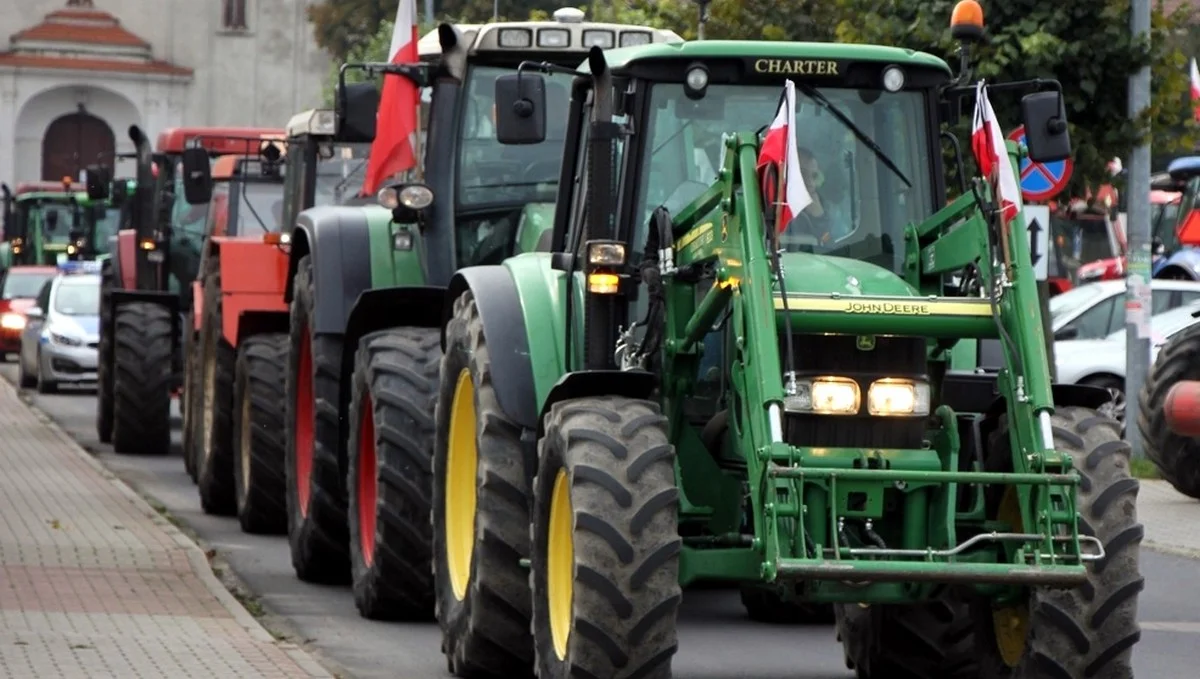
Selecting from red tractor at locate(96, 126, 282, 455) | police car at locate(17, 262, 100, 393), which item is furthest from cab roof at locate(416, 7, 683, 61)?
police car at locate(17, 262, 100, 393)

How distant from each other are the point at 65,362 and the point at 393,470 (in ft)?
76.1

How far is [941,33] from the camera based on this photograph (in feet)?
68.4

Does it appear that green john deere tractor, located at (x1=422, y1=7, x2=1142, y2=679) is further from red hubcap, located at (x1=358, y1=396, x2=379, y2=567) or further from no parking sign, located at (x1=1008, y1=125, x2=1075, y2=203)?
no parking sign, located at (x1=1008, y1=125, x2=1075, y2=203)

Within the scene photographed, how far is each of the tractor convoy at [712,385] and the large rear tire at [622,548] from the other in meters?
0.01

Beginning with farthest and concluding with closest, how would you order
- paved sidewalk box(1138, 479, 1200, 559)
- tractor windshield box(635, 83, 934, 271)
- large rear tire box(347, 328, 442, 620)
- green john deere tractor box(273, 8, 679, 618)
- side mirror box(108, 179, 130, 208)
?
side mirror box(108, 179, 130, 208), paved sidewalk box(1138, 479, 1200, 559), green john deere tractor box(273, 8, 679, 618), large rear tire box(347, 328, 442, 620), tractor windshield box(635, 83, 934, 271)

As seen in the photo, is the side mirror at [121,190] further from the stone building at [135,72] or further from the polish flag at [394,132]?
the stone building at [135,72]

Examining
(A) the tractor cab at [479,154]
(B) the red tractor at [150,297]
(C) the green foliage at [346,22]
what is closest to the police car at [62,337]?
(B) the red tractor at [150,297]

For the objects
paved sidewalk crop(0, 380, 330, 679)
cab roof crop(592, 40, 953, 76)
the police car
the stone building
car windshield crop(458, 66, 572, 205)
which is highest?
the stone building

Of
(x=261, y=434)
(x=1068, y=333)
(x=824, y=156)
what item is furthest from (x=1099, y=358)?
(x=824, y=156)

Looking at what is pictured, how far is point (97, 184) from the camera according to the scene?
23.5 metres

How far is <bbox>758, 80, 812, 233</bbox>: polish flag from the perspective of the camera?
8547 mm

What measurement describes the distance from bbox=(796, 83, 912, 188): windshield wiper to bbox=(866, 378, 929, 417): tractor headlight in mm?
1317

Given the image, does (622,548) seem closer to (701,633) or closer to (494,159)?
(701,633)

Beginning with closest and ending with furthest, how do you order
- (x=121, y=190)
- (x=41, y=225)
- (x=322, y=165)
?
(x=322, y=165) < (x=121, y=190) < (x=41, y=225)
